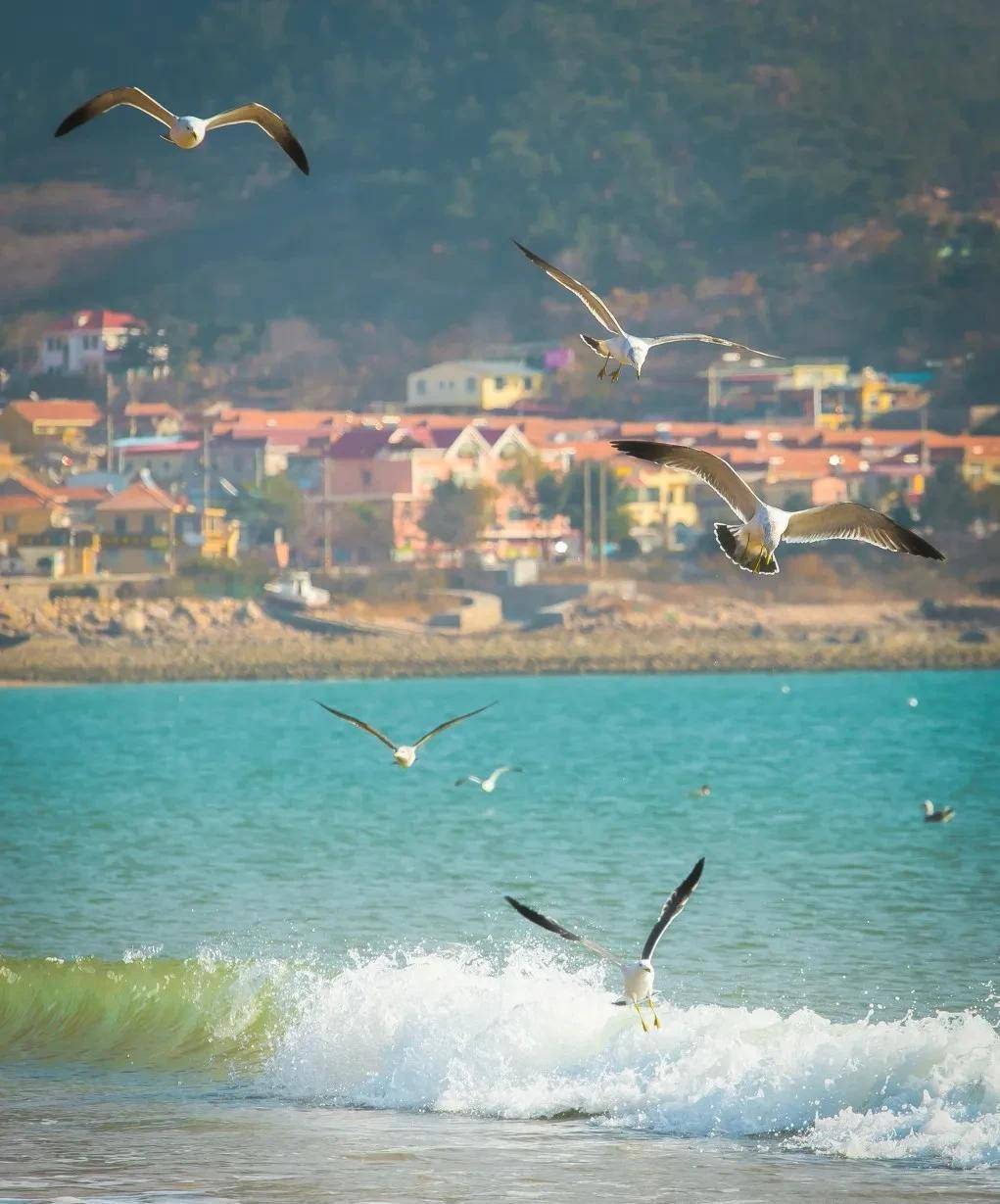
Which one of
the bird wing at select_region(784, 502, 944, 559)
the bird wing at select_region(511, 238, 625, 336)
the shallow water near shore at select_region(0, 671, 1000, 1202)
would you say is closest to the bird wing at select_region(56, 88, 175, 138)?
the bird wing at select_region(511, 238, 625, 336)

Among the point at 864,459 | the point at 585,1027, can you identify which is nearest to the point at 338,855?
the point at 585,1027

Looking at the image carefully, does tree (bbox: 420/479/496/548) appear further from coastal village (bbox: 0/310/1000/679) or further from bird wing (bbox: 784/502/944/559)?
bird wing (bbox: 784/502/944/559)

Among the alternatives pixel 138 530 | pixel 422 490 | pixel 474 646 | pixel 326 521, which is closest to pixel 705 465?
pixel 474 646

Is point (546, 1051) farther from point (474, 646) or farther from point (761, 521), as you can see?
point (474, 646)

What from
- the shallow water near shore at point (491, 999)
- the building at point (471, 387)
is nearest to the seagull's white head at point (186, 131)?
the shallow water near shore at point (491, 999)

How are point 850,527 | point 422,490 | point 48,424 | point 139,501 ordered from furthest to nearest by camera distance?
point 48,424 < point 422,490 < point 139,501 < point 850,527

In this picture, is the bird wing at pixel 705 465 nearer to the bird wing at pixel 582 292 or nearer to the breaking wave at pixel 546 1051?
the bird wing at pixel 582 292

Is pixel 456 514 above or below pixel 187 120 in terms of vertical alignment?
below
